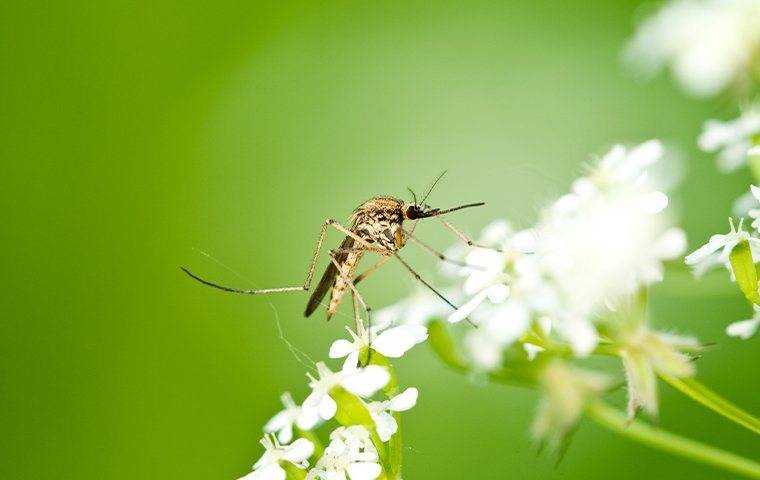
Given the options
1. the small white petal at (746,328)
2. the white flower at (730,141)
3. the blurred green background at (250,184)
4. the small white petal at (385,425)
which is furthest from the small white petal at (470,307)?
the blurred green background at (250,184)

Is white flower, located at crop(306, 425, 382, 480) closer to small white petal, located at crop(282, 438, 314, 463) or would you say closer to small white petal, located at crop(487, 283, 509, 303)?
small white petal, located at crop(282, 438, 314, 463)

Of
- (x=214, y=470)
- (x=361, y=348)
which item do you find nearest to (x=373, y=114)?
(x=214, y=470)

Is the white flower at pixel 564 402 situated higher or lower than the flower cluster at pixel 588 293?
lower

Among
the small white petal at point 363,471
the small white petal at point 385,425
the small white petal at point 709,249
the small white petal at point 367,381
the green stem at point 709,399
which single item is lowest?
the small white petal at point 363,471

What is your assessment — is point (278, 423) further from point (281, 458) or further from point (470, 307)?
point (470, 307)

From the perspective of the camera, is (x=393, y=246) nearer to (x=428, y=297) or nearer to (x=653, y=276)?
(x=428, y=297)

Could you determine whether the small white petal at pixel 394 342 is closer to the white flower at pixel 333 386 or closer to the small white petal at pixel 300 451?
the white flower at pixel 333 386
